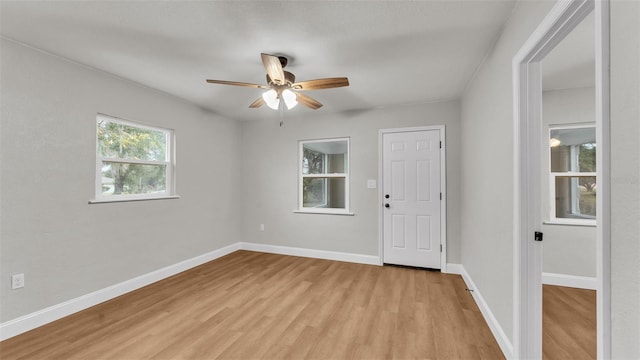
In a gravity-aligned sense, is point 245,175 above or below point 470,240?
above

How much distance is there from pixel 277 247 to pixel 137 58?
3.33 meters

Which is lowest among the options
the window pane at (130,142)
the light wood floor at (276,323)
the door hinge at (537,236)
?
the light wood floor at (276,323)

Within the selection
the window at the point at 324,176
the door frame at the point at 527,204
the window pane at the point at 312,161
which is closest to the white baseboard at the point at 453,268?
the window at the point at 324,176

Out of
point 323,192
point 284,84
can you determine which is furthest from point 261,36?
point 323,192

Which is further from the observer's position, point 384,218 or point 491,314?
point 384,218

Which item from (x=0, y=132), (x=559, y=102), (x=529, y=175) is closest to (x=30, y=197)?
(x=0, y=132)

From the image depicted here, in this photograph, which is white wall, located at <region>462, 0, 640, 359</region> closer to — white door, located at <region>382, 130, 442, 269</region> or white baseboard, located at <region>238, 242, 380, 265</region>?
white door, located at <region>382, 130, 442, 269</region>

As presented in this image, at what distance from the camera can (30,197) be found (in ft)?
7.36

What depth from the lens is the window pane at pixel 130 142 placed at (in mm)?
2852

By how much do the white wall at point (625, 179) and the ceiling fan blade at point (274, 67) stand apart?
1787mm

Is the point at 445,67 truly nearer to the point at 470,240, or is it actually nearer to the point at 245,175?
the point at 470,240

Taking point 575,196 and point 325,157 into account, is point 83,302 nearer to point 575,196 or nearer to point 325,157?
point 325,157

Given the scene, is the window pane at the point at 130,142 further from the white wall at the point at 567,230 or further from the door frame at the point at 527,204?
the white wall at the point at 567,230

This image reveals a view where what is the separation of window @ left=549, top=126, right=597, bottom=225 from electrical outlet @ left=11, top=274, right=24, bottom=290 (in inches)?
221
